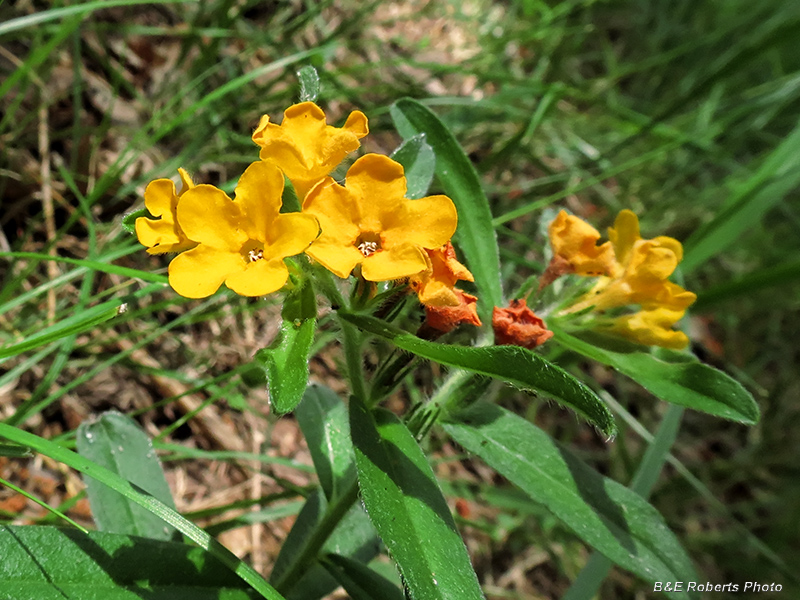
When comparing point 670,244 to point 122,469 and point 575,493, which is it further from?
point 122,469

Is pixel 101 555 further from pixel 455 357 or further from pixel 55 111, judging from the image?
pixel 55 111

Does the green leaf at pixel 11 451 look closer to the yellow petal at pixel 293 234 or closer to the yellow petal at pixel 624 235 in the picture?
the yellow petal at pixel 293 234

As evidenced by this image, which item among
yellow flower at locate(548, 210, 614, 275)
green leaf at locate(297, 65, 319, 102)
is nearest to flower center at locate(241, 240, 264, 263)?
green leaf at locate(297, 65, 319, 102)

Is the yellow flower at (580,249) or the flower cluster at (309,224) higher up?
the flower cluster at (309,224)

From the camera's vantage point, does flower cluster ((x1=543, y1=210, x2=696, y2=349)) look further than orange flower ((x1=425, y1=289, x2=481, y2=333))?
Yes

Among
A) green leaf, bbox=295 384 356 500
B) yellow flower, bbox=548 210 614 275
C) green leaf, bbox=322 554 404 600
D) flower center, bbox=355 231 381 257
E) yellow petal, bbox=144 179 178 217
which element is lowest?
green leaf, bbox=322 554 404 600

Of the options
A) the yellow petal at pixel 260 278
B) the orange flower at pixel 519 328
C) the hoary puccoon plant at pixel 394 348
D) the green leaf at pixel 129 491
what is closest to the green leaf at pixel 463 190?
the hoary puccoon plant at pixel 394 348

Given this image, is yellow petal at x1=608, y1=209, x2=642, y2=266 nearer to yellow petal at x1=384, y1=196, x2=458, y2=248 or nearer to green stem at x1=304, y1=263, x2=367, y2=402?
yellow petal at x1=384, y1=196, x2=458, y2=248
